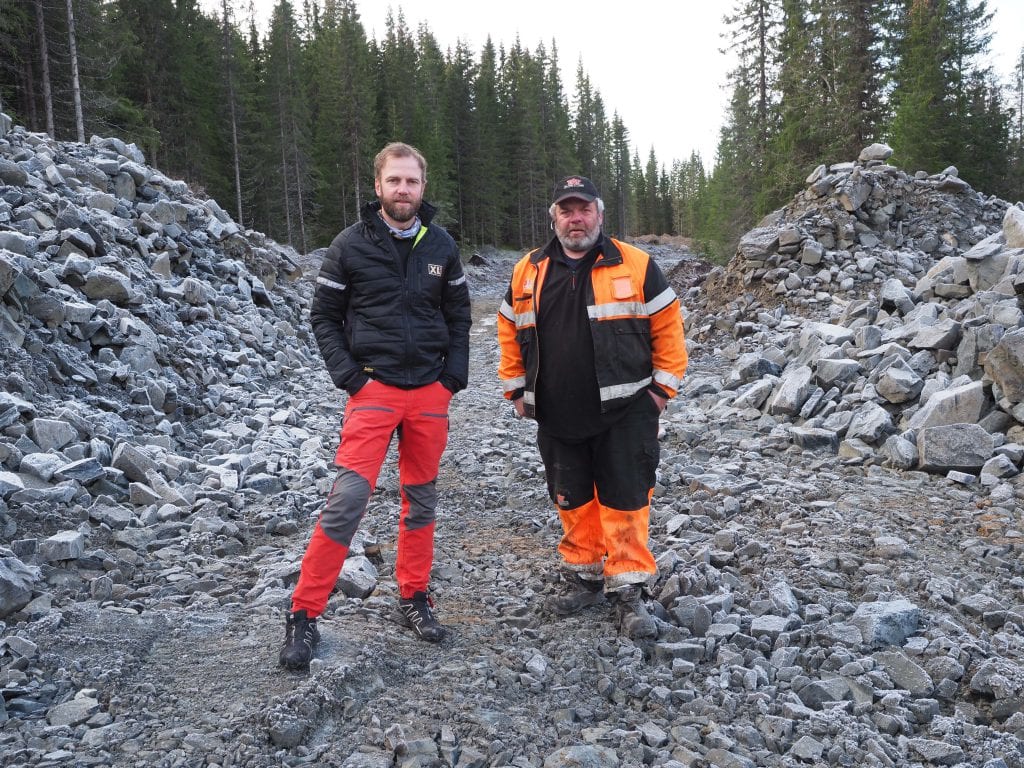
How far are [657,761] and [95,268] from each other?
31.2ft

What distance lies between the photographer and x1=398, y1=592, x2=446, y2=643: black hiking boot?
396cm

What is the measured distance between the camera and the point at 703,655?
12.4 ft

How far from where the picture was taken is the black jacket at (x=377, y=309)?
3.85 meters

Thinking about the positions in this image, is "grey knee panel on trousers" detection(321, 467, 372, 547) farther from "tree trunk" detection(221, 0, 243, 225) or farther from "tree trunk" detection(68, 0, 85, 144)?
"tree trunk" detection(221, 0, 243, 225)

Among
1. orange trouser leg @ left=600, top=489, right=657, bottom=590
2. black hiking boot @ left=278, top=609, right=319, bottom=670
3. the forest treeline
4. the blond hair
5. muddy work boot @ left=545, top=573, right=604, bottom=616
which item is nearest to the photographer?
black hiking boot @ left=278, top=609, right=319, bottom=670

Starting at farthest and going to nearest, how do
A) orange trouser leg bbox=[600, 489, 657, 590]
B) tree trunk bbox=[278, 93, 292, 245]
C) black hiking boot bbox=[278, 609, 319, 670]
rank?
tree trunk bbox=[278, 93, 292, 245], orange trouser leg bbox=[600, 489, 657, 590], black hiking boot bbox=[278, 609, 319, 670]

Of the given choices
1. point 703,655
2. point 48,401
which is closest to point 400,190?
point 703,655

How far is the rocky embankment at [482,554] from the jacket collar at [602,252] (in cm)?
210

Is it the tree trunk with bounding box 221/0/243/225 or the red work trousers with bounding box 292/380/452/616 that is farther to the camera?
the tree trunk with bounding box 221/0/243/225

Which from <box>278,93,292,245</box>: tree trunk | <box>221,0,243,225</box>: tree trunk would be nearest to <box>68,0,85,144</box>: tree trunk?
<box>221,0,243,225</box>: tree trunk

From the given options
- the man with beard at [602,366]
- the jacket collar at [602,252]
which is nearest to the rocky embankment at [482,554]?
the man with beard at [602,366]

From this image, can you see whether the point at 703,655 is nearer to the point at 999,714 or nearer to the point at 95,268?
the point at 999,714

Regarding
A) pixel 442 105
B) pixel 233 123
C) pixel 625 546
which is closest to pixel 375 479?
pixel 625 546

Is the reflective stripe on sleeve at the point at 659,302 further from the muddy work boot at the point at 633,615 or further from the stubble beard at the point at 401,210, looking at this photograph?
the muddy work boot at the point at 633,615
